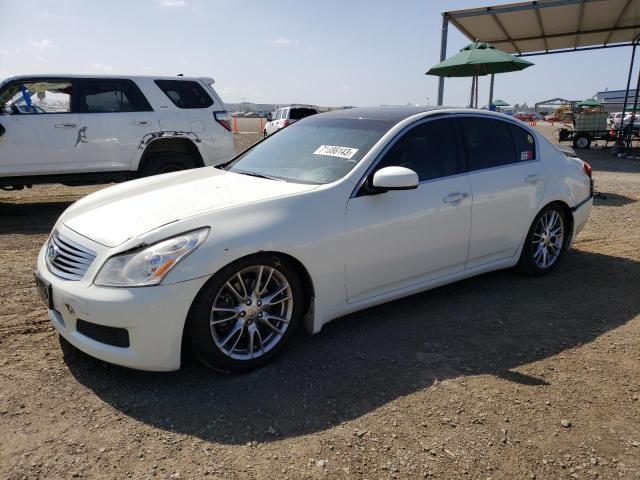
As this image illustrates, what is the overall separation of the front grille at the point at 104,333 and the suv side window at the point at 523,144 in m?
3.51

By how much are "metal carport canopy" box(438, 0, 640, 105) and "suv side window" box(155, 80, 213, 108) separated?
8655 millimetres

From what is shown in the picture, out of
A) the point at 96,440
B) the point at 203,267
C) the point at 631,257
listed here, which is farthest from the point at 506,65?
the point at 96,440

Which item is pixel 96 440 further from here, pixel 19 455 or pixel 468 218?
pixel 468 218

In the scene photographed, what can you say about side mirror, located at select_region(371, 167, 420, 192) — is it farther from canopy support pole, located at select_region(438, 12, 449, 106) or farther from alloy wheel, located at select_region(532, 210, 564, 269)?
canopy support pole, located at select_region(438, 12, 449, 106)

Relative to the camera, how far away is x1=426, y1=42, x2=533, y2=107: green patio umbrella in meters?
10.7

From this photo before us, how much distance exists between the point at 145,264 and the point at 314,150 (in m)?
1.65

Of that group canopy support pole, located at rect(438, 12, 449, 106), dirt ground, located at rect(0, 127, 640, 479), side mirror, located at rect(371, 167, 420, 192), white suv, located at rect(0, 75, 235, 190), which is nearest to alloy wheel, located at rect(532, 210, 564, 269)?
dirt ground, located at rect(0, 127, 640, 479)

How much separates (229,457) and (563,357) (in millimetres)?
2285

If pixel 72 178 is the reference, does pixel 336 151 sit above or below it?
above

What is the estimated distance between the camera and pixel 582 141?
2170 centimetres

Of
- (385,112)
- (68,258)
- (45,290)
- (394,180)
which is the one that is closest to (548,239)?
(385,112)

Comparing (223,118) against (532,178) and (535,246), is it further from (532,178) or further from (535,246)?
(535,246)

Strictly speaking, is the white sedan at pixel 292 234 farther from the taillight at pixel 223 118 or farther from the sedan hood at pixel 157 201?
the taillight at pixel 223 118

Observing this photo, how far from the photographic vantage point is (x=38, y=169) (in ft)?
23.4
